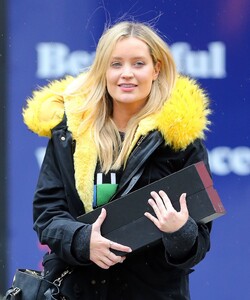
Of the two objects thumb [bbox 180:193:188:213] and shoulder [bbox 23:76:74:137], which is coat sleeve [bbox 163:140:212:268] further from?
shoulder [bbox 23:76:74:137]

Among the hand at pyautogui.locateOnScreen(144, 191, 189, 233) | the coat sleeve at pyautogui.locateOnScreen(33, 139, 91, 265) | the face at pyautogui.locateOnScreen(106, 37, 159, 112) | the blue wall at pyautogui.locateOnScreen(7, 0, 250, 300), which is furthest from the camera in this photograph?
the blue wall at pyautogui.locateOnScreen(7, 0, 250, 300)

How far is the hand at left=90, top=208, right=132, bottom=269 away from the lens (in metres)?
2.73

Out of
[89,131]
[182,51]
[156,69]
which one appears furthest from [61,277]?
[182,51]

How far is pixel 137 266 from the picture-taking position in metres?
2.86

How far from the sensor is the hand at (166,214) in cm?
268

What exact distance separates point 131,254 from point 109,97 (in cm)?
61

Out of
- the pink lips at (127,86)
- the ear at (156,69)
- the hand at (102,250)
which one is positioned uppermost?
the ear at (156,69)

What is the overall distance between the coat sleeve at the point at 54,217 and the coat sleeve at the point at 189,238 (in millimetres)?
278

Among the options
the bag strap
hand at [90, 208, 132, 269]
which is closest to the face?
hand at [90, 208, 132, 269]

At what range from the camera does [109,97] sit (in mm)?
3070

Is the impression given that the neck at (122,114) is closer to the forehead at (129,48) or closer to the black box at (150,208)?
the forehead at (129,48)

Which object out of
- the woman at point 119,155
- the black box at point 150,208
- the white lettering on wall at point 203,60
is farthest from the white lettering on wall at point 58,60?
the black box at point 150,208

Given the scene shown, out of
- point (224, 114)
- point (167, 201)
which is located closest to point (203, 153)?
point (167, 201)

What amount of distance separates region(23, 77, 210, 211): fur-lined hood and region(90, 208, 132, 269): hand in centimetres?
17
